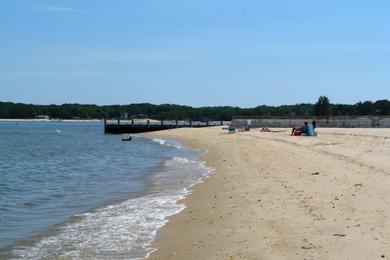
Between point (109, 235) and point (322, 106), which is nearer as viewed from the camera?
point (109, 235)

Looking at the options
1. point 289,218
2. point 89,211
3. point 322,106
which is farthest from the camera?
point 322,106

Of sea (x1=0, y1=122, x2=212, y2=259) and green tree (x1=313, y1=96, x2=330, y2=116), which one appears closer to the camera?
sea (x1=0, y1=122, x2=212, y2=259)

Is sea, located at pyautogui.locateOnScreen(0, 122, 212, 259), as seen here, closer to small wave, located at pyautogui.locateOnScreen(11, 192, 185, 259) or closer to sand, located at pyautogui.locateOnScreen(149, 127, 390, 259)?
small wave, located at pyautogui.locateOnScreen(11, 192, 185, 259)

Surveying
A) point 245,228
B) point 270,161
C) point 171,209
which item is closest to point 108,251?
point 245,228

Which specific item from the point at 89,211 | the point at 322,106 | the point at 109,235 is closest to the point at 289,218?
the point at 109,235

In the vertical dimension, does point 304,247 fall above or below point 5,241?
above

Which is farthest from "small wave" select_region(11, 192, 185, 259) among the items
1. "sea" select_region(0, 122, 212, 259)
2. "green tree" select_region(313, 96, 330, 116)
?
"green tree" select_region(313, 96, 330, 116)

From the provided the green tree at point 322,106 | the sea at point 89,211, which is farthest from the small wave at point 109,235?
the green tree at point 322,106

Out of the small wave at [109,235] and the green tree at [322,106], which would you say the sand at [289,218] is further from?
the green tree at [322,106]

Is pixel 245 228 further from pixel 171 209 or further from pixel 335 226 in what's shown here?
pixel 171 209

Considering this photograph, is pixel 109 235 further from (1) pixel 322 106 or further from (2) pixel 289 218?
(1) pixel 322 106

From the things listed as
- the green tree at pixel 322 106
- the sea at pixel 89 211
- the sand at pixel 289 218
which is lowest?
the sea at pixel 89 211

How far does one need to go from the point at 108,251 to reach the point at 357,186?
6151mm

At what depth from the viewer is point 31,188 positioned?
60.8ft
